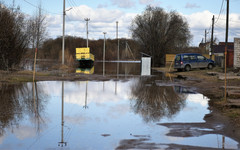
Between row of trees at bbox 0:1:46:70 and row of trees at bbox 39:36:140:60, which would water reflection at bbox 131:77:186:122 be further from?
row of trees at bbox 39:36:140:60

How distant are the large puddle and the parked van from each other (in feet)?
69.3

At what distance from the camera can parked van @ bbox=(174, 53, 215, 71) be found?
3419 centimetres

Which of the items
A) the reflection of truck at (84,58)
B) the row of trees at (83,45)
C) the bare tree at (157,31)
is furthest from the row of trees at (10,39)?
the row of trees at (83,45)

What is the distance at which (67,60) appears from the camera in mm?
55656

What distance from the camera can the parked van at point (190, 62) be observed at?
34.2m

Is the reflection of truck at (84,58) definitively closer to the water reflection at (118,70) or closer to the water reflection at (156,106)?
the water reflection at (118,70)

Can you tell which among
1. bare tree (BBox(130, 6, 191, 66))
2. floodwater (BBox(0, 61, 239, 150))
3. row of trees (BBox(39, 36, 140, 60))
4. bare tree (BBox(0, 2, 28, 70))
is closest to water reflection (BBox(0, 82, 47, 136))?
floodwater (BBox(0, 61, 239, 150))

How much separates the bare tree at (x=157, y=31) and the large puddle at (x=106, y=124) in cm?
4813

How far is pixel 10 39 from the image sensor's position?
23359 millimetres

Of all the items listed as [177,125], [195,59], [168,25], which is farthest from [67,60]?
[177,125]

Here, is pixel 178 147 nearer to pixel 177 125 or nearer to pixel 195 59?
pixel 177 125

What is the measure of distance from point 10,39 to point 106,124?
17.3 metres

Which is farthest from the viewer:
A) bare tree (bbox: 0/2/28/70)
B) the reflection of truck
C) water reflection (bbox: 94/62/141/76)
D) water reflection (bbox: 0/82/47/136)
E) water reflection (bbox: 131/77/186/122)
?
the reflection of truck

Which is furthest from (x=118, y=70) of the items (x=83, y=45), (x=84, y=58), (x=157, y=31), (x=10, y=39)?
(x=83, y=45)
